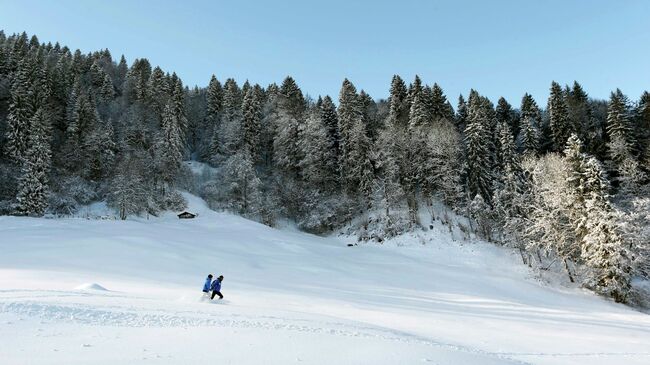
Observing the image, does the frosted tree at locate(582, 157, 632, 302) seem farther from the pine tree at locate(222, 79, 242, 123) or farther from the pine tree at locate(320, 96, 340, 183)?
the pine tree at locate(222, 79, 242, 123)

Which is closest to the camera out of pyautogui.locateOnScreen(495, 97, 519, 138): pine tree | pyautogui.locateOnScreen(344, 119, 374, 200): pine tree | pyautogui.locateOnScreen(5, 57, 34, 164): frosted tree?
pyautogui.locateOnScreen(5, 57, 34, 164): frosted tree

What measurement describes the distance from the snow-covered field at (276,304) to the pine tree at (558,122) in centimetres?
2506

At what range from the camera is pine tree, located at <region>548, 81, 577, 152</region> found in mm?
57688

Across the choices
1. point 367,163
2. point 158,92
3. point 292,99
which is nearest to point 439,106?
point 367,163

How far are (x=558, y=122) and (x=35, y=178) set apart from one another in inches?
2718

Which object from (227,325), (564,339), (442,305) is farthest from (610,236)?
(227,325)

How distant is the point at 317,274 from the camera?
2959 centimetres

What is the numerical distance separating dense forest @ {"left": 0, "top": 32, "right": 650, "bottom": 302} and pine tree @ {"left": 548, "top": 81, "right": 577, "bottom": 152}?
0.68ft

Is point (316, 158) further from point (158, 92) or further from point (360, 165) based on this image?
point (158, 92)

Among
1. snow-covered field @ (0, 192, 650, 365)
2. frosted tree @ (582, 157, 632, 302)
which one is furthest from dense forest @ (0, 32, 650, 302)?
snow-covered field @ (0, 192, 650, 365)

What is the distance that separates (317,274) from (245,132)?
46.0m

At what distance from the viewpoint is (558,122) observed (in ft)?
193

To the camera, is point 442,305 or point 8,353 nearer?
point 8,353

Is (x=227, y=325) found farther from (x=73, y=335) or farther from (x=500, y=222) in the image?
(x=500, y=222)
